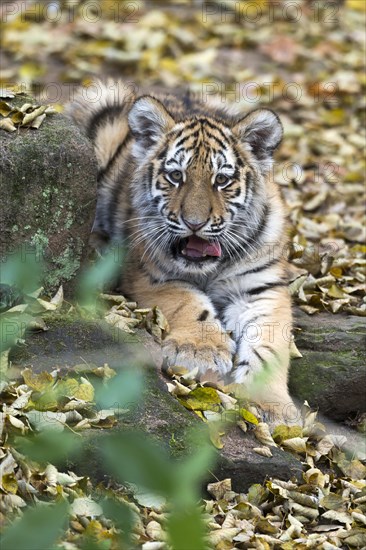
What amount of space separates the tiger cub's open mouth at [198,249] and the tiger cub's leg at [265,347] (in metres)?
0.37

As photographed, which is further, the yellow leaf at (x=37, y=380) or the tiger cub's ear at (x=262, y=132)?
the tiger cub's ear at (x=262, y=132)

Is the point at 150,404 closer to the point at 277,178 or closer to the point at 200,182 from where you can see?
the point at 200,182

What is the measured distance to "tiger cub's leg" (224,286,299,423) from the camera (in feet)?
12.5

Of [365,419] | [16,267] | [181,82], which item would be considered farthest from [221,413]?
[181,82]

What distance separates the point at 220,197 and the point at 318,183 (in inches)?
121

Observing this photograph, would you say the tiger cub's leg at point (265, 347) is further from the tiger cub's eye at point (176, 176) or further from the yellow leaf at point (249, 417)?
the tiger cub's eye at point (176, 176)

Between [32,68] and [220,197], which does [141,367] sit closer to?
[220,197]

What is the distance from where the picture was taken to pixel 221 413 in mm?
3586

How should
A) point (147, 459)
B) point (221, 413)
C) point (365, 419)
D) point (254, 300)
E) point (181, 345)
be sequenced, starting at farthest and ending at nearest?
1. point (254, 300)
2. point (365, 419)
3. point (181, 345)
4. point (221, 413)
5. point (147, 459)

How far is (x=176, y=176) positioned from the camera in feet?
13.9

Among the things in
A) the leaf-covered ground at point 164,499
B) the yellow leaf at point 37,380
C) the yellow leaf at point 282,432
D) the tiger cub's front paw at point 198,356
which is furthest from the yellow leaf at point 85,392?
the yellow leaf at point 282,432

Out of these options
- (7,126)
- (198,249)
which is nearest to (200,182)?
(198,249)

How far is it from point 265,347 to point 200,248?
63 cm

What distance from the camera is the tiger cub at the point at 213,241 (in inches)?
156
